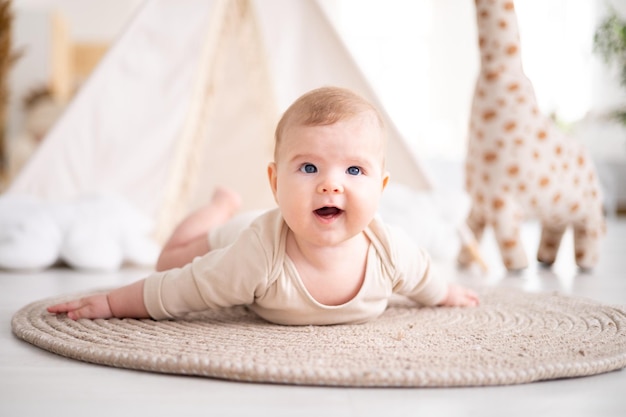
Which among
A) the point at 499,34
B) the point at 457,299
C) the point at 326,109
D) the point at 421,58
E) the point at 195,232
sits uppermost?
the point at 421,58

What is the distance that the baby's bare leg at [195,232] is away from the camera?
141 cm

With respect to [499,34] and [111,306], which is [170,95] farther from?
[111,306]

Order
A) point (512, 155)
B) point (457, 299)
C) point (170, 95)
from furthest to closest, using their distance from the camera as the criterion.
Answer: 1. point (170, 95)
2. point (512, 155)
3. point (457, 299)

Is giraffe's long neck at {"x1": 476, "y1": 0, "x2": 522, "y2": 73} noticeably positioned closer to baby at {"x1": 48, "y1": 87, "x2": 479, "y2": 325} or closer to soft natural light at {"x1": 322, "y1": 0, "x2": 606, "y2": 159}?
baby at {"x1": 48, "y1": 87, "x2": 479, "y2": 325}

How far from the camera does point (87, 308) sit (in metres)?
1.16

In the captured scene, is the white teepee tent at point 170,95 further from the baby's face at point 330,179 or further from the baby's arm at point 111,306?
the baby's face at point 330,179

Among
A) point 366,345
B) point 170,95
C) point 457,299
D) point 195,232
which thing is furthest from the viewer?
point 170,95

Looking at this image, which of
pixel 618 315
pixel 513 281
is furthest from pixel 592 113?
pixel 618 315

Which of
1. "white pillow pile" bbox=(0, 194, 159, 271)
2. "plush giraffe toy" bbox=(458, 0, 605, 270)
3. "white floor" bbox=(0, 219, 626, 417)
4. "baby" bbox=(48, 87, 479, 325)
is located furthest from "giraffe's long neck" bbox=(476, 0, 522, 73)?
"white floor" bbox=(0, 219, 626, 417)

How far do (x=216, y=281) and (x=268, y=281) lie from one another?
0.08 meters

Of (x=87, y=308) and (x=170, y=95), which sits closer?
(x=87, y=308)

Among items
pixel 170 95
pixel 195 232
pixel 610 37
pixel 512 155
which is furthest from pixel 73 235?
pixel 610 37

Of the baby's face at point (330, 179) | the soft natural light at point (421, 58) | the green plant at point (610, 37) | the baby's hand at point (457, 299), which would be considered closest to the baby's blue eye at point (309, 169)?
the baby's face at point (330, 179)

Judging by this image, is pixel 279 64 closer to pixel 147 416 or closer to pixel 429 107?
pixel 147 416
